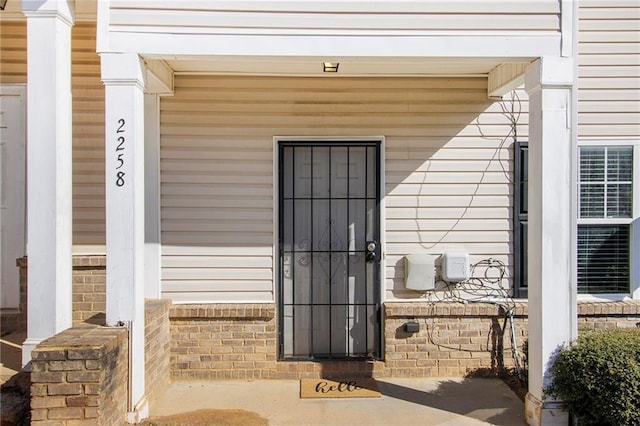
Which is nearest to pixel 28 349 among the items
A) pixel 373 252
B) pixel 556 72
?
pixel 373 252

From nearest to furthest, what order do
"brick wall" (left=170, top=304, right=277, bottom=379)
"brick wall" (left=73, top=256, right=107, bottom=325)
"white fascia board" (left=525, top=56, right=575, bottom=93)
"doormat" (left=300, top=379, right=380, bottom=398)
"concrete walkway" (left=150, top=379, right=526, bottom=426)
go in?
"white fascia board" (left=525, top=56, right=575, bottom=93), "concrete walkway" (left=150, top=379, right=526, bottom=426), "doormat" (left=300, top=379, right=380, bottom=398), "brick wall" (left=73, top=256, right=107, bottom=325), "brick wall" (left=170, top=304, right=277, bottom=379)

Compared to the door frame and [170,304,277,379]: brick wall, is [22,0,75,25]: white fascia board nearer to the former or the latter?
the door frame

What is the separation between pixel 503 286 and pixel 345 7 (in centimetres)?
306

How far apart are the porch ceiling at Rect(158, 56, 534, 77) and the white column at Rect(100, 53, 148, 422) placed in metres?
0.37

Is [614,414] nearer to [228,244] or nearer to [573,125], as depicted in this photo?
[573,125]

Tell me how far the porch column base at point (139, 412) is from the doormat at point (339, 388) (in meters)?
1.32

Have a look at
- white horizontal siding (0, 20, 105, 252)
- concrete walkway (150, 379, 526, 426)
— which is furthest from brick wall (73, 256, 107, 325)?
concrete walkway (150, 379, 526, 426)

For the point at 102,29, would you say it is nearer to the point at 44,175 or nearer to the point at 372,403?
the point at 44,175

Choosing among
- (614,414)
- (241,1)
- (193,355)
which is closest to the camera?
(614,414)

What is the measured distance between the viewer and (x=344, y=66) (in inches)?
176

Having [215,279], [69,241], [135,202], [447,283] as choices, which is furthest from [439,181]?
[69,241]

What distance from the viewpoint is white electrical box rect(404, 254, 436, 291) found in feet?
15.7

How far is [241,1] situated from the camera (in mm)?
3686

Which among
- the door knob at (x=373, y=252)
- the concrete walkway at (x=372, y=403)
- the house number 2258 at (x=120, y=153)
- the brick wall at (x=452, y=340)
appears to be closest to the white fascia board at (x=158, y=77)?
the house number 2258 at (x=120, y=153)
